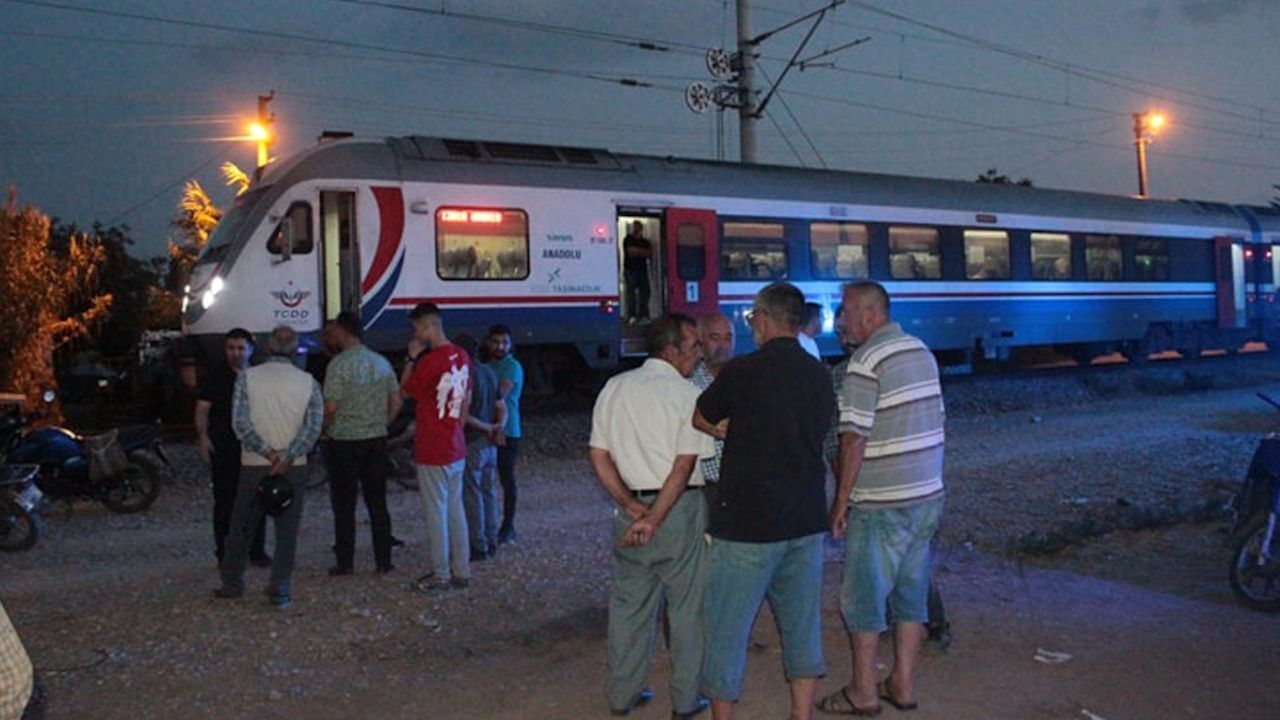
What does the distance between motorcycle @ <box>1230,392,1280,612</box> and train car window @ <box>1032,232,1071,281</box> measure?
588 inches

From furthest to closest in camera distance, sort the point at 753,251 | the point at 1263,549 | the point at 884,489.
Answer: the point at 753,251 → the point at 1263,549 → the point at 884,489

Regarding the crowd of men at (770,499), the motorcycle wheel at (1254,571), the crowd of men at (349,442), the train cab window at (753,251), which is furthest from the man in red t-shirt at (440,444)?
the train cab window at (753,251)

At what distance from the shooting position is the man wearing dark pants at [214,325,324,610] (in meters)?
6.71

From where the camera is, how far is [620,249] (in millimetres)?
15938

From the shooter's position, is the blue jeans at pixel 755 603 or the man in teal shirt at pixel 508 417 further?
the man in teal shirt at pixel 508 417

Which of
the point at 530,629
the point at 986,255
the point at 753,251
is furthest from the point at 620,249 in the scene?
the point at 530,629

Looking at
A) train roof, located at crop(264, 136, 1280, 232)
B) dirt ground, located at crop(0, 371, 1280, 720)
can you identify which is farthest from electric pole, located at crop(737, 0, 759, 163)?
dirt ground, located at crop(0, 371, 1280, 720)

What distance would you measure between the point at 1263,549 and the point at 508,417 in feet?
16.2

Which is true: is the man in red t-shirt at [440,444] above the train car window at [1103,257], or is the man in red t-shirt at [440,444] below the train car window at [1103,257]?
below

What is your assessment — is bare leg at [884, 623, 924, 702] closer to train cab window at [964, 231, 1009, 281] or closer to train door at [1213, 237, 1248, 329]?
train cab window at [964, 231, 1009, 281]

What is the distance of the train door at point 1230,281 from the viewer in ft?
82.6

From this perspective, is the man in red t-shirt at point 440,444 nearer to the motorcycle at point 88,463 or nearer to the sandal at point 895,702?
the sandal at point 895,702

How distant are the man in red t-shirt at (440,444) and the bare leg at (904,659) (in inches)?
120

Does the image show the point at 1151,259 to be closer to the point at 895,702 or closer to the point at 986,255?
the point at 986,255
